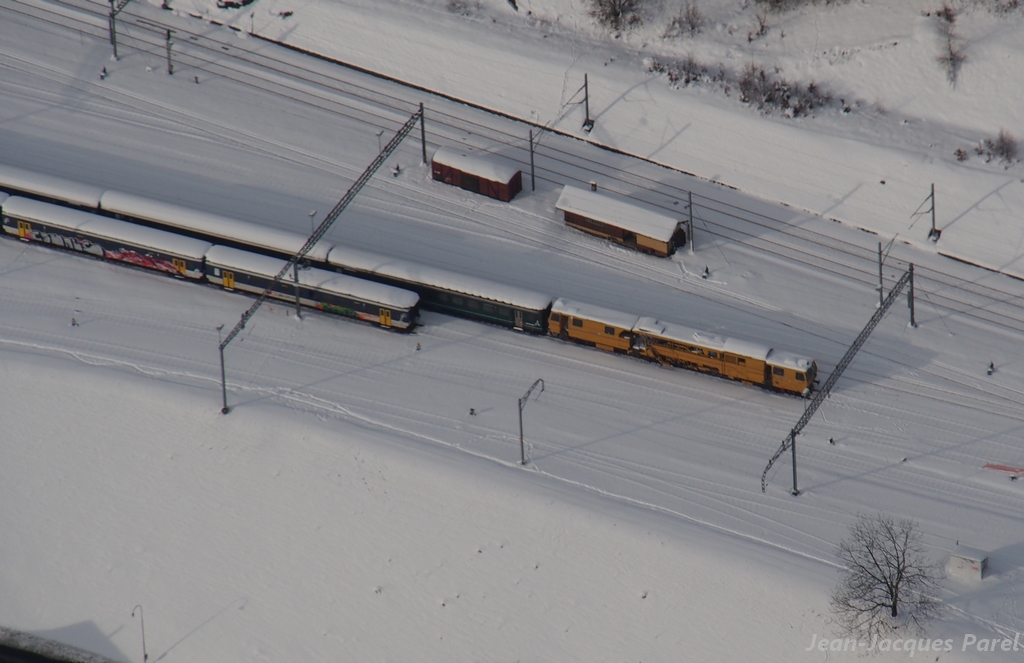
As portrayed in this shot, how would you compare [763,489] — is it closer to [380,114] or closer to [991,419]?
[991,419]

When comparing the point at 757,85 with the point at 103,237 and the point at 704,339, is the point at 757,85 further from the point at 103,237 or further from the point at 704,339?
the point at 103,237

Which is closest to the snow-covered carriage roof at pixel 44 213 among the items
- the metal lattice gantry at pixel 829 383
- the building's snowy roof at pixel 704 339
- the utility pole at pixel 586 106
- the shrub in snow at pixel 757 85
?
the utility pole at pixel 586 106

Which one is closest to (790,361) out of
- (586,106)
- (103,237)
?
(586,106)

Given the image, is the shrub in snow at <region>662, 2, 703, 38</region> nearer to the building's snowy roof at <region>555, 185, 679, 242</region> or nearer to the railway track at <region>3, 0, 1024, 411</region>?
the railway track at <region>3, 0, 1024, 411</region>

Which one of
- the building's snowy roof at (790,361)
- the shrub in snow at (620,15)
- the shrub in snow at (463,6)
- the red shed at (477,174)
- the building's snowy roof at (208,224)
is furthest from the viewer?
the shrub in snow at (463,6)

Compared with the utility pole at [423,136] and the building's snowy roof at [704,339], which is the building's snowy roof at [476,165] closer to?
the utility pole at [423,136]

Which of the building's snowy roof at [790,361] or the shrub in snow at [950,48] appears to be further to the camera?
the shrub in snow at [950,48]
